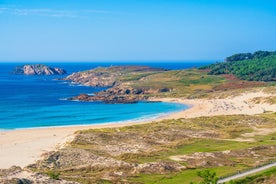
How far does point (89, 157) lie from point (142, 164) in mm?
8846

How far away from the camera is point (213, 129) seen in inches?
3477

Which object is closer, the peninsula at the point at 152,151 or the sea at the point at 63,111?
the peninsula at the point at 152,151

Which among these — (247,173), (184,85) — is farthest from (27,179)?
(184,85)

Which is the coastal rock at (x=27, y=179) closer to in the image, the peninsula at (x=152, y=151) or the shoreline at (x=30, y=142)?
the peninsula at (x=152, y=151)

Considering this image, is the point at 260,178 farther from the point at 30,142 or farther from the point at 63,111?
the point at 63,111

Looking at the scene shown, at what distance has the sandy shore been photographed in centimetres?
6944

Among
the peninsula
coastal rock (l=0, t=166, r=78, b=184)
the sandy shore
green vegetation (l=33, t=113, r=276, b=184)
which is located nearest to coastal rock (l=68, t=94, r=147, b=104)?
the sandy shore

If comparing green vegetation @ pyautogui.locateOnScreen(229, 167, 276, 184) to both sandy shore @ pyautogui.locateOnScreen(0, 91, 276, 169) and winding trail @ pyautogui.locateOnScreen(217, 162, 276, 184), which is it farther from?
sandy shore @ pyautogui.locateOnScreen(0, 91, 276, 169)

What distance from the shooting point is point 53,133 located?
9269 centimetres

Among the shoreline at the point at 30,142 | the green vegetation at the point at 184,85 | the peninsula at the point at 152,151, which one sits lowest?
the shoreline at the point at 30,142

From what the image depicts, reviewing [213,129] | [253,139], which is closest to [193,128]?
[213,129]

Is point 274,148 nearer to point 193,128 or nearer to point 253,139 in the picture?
point 253,139

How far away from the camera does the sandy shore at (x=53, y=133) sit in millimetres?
69438

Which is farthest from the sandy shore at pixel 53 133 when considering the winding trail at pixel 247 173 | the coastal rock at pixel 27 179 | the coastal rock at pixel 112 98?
the winding trail at pixel 247 173
